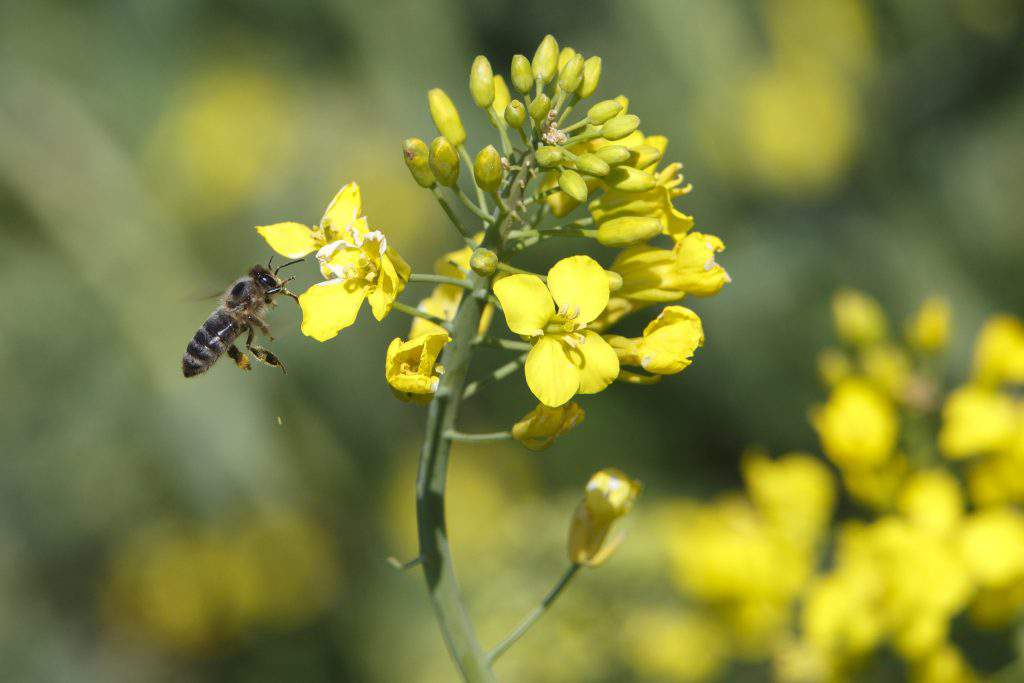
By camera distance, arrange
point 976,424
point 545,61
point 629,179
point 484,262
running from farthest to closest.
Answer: point 976,424 < point 545,61 < point 629,179 < point 484,262

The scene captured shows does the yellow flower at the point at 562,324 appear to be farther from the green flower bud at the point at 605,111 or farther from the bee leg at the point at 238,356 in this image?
the bee leg at the point at 238,356

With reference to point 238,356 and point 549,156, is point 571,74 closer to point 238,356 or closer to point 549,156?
point 549,156

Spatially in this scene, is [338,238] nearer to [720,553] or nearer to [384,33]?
[720,553]

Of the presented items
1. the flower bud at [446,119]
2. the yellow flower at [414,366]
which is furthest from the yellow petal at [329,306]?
the flower bud at [446,119]

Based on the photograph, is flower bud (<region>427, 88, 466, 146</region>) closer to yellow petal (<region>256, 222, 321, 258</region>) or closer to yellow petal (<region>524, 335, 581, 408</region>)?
yellow petal (<region>256, 222, 321, 258</region>)

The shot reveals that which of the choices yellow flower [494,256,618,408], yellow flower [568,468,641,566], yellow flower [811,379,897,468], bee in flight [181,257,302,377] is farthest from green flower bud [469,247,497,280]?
yellow flower [811,379,897,468]

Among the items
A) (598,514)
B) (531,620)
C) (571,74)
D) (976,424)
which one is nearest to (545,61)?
(571,74)
